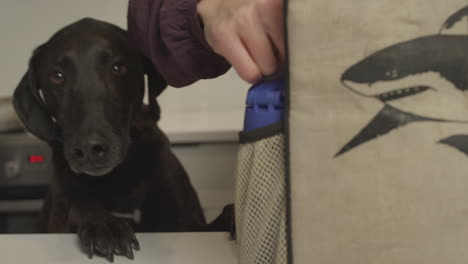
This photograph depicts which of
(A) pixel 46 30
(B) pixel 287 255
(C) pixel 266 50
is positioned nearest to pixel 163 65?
(C) pixel 266 50

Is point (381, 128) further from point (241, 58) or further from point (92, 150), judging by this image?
point (92, 150)

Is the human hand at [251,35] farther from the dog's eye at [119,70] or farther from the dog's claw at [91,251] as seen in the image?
the dog's eye at [119,70]

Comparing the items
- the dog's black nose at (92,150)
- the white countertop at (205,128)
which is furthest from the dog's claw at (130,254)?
the white countertop at (205,128)

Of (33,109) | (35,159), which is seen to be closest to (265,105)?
(33,109)

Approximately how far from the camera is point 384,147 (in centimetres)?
38

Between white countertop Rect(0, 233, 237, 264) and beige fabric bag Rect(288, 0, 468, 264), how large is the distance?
0.72 ft

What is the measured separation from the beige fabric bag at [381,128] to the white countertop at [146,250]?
22cm

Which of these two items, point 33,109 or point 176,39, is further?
point 33,109

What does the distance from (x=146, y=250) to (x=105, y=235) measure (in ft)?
0.26

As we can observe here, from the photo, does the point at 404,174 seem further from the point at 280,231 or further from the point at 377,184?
the point at 280,231

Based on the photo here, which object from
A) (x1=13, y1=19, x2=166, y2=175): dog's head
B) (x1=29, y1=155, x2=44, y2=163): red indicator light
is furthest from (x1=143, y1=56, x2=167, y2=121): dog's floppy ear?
(x1=29, y1=155, x2=44, y2=163): red indicator light

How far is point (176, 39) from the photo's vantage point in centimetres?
62

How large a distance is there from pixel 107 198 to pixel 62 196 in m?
0.09

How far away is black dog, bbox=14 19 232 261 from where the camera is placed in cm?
82
